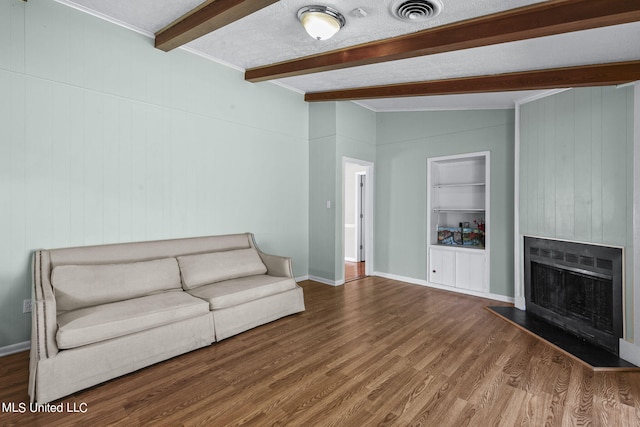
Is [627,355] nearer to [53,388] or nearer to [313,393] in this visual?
[313,393]

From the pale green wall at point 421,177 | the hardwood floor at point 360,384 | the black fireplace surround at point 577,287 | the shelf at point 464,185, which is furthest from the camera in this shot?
the shelf at point 464,185

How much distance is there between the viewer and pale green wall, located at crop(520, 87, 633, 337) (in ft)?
9.38

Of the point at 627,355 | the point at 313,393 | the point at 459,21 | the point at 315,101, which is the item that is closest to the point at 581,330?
the point at 627,355

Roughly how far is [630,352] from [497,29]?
2897mm

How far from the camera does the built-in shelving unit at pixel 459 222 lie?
4.69 meters

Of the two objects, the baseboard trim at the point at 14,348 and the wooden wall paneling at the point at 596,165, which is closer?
the baseboard trim at the point at 14,348

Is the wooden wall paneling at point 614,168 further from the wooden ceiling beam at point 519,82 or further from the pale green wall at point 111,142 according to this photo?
the pale green wall at point 111,142

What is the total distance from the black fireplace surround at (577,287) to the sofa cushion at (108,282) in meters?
4.05

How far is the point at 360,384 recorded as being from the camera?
239 centimetres

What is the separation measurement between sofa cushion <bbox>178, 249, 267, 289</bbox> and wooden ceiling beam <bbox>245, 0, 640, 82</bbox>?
2.39 metres

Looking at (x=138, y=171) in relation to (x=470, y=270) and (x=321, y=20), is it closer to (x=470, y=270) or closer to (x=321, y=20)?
(x=321, y=20)

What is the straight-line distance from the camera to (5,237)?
2732mm

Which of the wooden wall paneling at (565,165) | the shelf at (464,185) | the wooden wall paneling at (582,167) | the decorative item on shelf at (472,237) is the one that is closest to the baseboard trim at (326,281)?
the decorative item on shelf at (472,237)

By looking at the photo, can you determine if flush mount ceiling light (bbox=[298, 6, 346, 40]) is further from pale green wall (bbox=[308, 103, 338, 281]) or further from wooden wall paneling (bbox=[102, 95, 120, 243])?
pale green wall (bbox=[308, 103, 338, 281])
